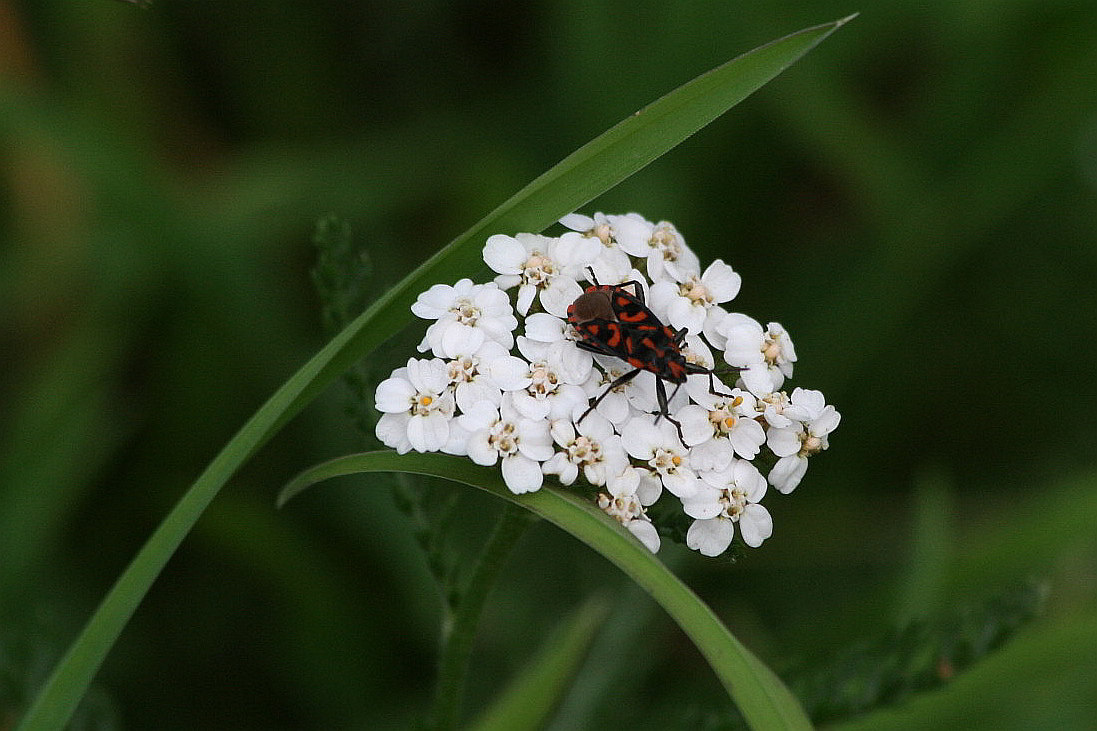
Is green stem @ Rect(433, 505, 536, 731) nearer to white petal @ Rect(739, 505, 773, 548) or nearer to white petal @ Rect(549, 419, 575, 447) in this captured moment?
white petal @ Rect(549, 419, 575, 447)

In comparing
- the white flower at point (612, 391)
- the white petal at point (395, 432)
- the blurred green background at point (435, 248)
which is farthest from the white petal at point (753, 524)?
the blurred green background at point (435, 248)

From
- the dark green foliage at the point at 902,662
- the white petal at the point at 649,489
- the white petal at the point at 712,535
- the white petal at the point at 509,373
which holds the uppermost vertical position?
the white petal at the point at 509,373

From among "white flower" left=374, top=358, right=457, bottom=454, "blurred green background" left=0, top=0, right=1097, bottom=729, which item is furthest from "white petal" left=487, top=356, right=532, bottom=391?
A: "blurred green background" left=0, top=0, right=1097, bottom=729

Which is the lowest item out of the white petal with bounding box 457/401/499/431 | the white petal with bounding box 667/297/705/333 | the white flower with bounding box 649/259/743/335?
the white petal with bounding box 457/401/499/431

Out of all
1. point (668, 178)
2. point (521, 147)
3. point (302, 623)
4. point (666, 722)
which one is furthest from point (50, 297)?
point (666, 722)

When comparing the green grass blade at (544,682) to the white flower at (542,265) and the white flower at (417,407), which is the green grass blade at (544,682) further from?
the white flower at (542,265)

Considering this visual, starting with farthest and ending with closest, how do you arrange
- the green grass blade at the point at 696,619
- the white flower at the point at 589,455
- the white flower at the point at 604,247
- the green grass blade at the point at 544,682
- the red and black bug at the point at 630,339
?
the green grass blade at the point at 544,682
the white flower at the point at 604,247
the red and black bug at the point at 630,339
the white flower at the point at 589,455
the green grass blade at the point at 696,619
